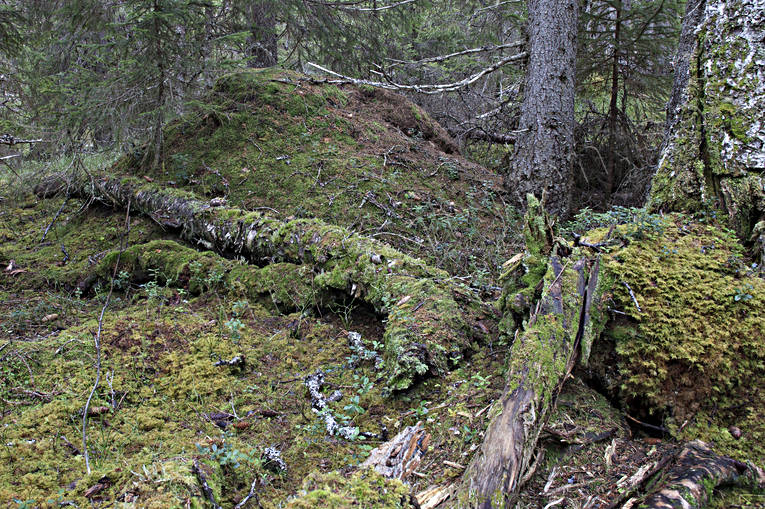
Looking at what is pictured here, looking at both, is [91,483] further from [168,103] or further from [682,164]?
[168,103]

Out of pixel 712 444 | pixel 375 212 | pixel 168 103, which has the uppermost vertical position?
pixel 168 103

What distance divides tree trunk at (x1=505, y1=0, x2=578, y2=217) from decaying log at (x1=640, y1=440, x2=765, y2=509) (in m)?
4.57

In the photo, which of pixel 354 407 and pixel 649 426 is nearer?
pixel 649 426

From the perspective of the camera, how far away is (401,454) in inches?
86.8

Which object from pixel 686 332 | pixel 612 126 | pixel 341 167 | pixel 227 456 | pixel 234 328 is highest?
pixel 612 126

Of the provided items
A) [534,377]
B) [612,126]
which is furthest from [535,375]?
[612,126]

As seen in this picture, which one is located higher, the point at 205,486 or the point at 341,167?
the point at 341,167

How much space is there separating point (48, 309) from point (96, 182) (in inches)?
131

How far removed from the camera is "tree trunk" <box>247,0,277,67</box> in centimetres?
812

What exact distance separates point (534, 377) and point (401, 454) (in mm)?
782

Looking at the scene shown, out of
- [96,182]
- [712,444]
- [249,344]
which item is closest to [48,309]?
[249,344]

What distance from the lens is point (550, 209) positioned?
21.2 ft

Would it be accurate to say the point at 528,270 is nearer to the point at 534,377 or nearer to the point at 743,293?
the point at 534,377

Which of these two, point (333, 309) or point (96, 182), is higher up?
point (96, 182)
